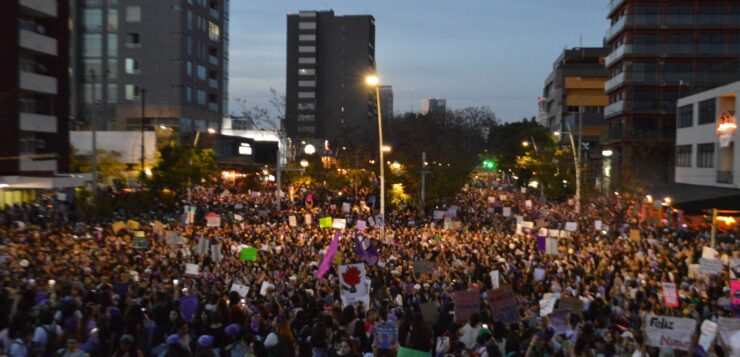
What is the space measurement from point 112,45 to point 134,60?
7.42 feet

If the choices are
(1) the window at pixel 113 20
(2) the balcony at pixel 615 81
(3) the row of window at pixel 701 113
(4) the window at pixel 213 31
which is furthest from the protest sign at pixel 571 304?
(4) the window at pixel 213 31

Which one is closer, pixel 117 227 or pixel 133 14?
pixel 117 227

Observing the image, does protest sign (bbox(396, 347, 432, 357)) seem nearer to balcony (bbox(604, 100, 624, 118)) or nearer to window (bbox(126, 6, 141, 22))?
balcony (bbox(604, 100, 624, 118))

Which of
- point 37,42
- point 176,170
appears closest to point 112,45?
point 176,170

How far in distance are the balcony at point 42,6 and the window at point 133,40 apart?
3344cm

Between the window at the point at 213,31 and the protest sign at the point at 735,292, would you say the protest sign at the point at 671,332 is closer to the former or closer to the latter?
the protest sign at the point at 735,292

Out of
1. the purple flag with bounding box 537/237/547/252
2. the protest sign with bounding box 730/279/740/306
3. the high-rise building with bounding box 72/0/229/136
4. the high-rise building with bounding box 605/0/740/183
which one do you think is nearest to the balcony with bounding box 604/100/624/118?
the high-rise building with bounding box 605/0/740/183

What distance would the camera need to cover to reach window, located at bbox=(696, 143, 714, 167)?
39.7 m

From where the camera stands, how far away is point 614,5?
60750 mm

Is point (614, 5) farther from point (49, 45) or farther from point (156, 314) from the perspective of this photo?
point (156, 314)

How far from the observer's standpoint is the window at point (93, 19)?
228ft

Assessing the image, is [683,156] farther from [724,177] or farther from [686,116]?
[724,177]

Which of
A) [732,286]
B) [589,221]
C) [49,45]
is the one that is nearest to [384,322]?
[732,286]

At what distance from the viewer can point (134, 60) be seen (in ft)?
230
